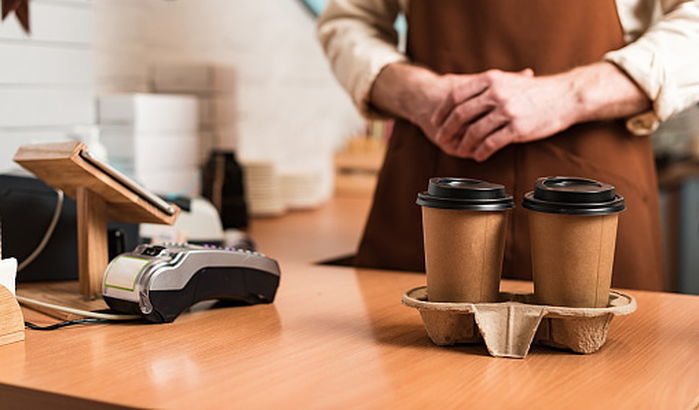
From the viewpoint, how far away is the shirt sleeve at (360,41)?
1.55 m

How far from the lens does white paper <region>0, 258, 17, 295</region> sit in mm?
984

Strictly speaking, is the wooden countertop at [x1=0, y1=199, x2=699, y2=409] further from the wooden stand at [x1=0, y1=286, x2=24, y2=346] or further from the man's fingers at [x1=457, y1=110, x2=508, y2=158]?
the man's fingers at [x1=457, y1=110, x2=508, y2=158]

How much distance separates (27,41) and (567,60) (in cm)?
99

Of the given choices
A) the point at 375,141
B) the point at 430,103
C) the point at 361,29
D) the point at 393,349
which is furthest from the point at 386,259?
the point at 375,141

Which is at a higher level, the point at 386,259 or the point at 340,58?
the point at 340,58

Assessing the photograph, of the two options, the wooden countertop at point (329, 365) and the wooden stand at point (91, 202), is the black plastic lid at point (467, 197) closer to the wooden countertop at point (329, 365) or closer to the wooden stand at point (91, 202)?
the wooden countertop at point (329, 365)

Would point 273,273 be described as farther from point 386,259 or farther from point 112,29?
point 112,29

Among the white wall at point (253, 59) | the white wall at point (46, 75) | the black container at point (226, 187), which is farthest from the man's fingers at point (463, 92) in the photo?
the white wall at point (253, 59)

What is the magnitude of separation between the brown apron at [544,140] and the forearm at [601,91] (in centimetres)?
7

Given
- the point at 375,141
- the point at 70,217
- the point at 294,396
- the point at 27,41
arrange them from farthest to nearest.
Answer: the point at 375,141
the point at 27,41
the point at 70,217
the point at 294,396

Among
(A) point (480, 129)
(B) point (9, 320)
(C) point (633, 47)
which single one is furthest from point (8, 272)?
(C) point (633, 47)

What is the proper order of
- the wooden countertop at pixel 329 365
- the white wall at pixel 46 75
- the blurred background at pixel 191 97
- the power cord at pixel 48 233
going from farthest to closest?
the blurred background at pixel 191 97
the white wall at pixel 46 75
the power cord at pixel 48 233
the wooden countertop at pixel 329 365

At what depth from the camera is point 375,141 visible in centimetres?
316

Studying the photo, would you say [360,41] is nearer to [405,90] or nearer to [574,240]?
[405,90]
